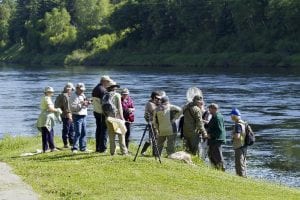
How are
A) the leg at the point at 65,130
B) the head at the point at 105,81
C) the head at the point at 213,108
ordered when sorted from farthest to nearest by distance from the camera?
the leg at the point at 65,130 < the head at the point at 213,108 < the head at the point at 105,81

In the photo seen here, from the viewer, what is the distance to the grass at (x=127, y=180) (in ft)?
39.9

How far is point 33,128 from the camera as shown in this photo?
99.6ft

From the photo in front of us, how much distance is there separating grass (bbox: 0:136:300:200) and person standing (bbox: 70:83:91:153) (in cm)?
90

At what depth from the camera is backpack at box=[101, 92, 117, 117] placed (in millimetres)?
15313

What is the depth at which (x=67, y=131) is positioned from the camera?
Result: 1814 centimetres

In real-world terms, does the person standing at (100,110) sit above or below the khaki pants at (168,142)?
above

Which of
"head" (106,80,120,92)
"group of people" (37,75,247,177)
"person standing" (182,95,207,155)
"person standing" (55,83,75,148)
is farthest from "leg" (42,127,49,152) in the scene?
"person standing" (182,95,207,155)

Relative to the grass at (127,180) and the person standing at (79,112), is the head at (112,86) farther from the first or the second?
the grass at (127,180)

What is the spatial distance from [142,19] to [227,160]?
95326 millimetres

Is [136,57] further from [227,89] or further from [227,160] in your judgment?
[227,160]

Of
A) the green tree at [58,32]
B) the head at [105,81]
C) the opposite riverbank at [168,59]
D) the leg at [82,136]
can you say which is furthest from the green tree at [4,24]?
the head at [105,81]

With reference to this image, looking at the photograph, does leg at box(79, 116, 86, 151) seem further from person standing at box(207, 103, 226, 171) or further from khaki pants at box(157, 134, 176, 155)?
person standing at box(207, 103, 226, 171)

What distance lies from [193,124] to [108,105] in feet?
8.19

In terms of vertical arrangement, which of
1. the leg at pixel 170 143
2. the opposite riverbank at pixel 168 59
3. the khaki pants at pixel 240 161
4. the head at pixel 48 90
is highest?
the head at pixel 48 90
